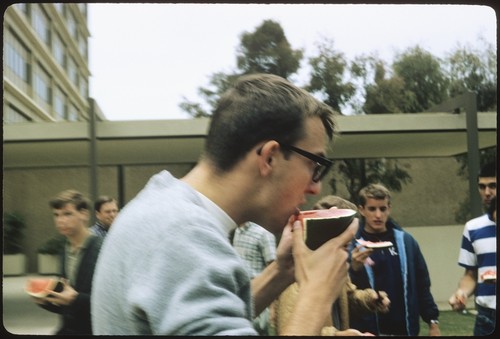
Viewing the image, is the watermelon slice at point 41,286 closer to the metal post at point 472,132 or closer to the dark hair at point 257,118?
the dark hair at point 257,118

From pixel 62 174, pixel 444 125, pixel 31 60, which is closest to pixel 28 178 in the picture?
pixel 62 174

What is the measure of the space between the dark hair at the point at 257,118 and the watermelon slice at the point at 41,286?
1721 mm

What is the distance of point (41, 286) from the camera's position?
2.64m

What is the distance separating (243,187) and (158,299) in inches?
9.0

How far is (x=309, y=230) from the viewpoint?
35.3 inches

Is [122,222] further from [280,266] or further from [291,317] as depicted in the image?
[280,266]

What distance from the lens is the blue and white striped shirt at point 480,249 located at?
2872 millimetres

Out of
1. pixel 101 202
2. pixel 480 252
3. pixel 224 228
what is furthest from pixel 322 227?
pixel 101 202

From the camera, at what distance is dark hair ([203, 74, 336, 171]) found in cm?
89

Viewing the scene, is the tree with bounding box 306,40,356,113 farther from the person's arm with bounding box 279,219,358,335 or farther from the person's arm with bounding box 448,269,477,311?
the person's arm with bounding box 279,219,358,335

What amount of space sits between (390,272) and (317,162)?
95.8 inches

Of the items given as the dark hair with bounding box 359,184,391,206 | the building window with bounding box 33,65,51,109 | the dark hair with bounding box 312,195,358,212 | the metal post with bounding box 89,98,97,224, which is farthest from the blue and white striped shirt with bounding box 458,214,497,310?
the building window with bounding box 33,65,51,109

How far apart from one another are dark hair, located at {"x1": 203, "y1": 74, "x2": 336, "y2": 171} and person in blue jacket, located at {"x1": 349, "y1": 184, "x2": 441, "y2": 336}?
7.21ft

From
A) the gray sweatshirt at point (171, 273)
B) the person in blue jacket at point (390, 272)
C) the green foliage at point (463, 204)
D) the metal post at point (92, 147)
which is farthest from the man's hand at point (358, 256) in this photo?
the green foliage at point (463, 204)
